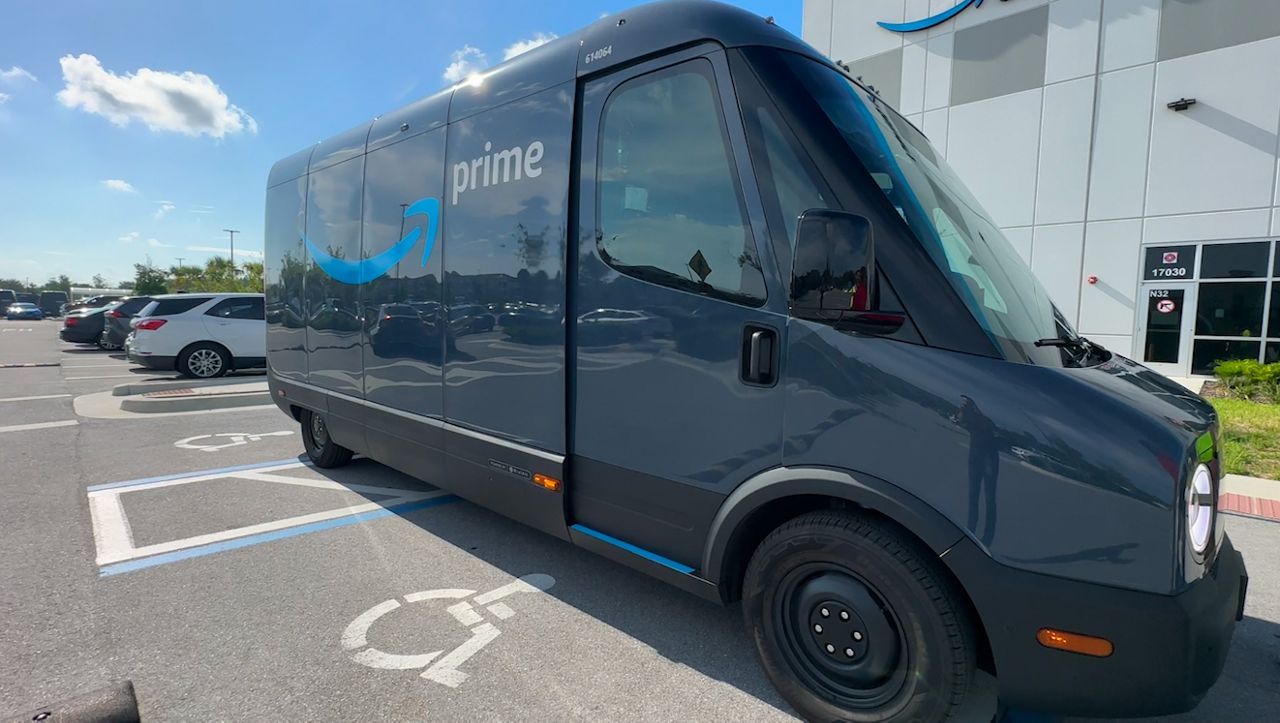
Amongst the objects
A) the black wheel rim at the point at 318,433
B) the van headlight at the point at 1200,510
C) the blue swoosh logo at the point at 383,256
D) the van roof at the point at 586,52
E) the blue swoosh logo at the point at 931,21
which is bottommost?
the black wheel rim at the point at 318,433

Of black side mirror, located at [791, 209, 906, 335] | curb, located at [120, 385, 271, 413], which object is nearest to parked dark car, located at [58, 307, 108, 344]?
curb, located at [120, 385, 271, 413]

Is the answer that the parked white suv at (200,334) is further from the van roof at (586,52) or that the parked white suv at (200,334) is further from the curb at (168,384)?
the van roof at (586,52)

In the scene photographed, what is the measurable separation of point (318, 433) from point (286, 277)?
1.56 metres

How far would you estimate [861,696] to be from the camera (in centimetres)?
233

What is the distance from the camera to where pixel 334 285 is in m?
5.18

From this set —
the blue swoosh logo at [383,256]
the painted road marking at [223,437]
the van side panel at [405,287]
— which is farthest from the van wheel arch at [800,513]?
the painted road marking at [223,437]

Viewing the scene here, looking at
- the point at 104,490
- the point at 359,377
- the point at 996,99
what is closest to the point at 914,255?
the point at 359,377

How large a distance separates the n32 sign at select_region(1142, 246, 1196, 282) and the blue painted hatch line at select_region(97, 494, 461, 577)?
651 inches

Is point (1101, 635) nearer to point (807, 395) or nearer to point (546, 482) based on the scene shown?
point (807, 395)

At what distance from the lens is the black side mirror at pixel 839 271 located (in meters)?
2.04

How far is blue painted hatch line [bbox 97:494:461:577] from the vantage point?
A: 152 inches

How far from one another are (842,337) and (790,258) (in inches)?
14.1

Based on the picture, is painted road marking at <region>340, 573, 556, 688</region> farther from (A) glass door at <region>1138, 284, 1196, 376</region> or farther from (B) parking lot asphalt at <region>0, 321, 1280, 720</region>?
(A) glass door at <region>1138, 284, 1196, 376</region>

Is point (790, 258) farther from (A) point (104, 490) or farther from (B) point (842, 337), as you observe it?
(A) point (104, 490)
